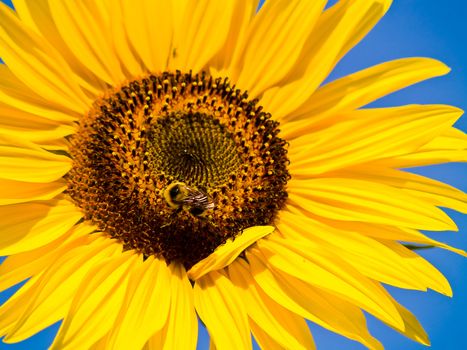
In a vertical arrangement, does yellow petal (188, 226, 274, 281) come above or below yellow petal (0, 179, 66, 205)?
below

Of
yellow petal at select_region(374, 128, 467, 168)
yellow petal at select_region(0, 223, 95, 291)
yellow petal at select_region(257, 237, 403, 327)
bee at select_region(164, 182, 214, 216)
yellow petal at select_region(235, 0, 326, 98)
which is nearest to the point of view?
yellow petal at select_region(257, 237, 403, 327)

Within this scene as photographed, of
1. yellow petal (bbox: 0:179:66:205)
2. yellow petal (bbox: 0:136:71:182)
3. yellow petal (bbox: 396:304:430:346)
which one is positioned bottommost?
yellow petal (bbox: 396:304:430:346)

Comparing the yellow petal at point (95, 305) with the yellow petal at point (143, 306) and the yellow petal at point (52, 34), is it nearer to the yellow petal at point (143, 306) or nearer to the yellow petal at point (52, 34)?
the yellow petal at point (143, 306)

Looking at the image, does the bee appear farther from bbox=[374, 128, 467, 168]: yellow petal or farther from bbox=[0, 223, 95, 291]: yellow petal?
bbox=[374, 128, 467, 168]: yellow petal

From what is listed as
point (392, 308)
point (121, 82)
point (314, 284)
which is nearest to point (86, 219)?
point (121, 82)

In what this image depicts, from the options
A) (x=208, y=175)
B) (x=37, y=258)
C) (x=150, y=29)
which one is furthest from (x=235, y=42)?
(x=37, y=258)

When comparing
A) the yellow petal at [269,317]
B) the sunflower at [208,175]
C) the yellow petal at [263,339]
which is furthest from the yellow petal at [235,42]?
the yellow petal at [263,339]

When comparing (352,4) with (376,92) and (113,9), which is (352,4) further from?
(113,9)

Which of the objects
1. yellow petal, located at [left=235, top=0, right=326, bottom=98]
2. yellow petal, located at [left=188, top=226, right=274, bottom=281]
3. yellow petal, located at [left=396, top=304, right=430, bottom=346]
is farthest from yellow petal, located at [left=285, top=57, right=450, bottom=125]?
yellow petal, located at [left=396, top=304, right=430, bottom=346]
